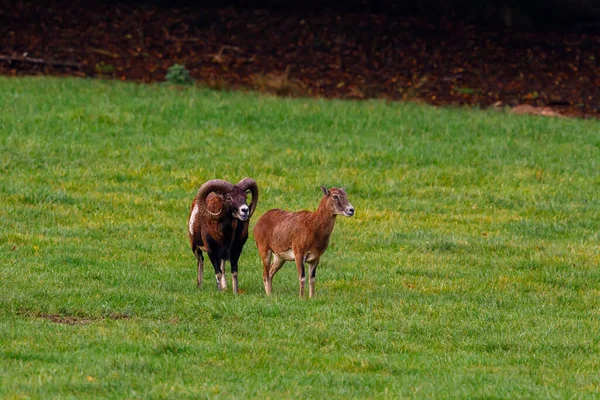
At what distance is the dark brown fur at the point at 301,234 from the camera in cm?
1269

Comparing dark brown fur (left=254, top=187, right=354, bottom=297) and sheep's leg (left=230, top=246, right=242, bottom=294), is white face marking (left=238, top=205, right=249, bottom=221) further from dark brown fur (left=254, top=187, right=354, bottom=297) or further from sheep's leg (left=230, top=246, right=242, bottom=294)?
sheep's leg (left=230, top=246, right=242, bottom=294)

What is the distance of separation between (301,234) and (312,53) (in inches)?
745

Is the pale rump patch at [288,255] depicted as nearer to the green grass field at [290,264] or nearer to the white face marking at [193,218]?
the green grass field at [290,264]

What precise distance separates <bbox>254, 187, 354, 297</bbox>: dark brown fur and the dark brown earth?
15.3m

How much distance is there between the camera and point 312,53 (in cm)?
3116

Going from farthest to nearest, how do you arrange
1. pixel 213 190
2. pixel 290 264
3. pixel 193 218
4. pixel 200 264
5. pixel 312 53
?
1. pixel 312 53
2. pixel 290 264
3. pixel 200 264
4. pixel 193 218
5. pixel 213 190

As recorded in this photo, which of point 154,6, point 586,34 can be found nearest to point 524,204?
point 586,34

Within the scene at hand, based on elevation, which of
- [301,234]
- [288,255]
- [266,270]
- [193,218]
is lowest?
[266,270]

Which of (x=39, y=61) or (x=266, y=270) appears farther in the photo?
(x=39, y=61)

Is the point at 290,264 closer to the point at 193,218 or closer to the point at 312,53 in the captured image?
the point at 193,218

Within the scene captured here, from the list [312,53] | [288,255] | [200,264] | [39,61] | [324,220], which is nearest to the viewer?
[324,220]

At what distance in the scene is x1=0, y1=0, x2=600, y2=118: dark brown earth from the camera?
2891 centimetres

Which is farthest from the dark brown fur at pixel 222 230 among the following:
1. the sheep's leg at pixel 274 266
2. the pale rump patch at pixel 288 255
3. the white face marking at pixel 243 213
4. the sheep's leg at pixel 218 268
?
the pale rump patch at pixel 288 255

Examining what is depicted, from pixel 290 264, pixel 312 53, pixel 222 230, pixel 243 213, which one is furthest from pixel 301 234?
pixel 312 53
